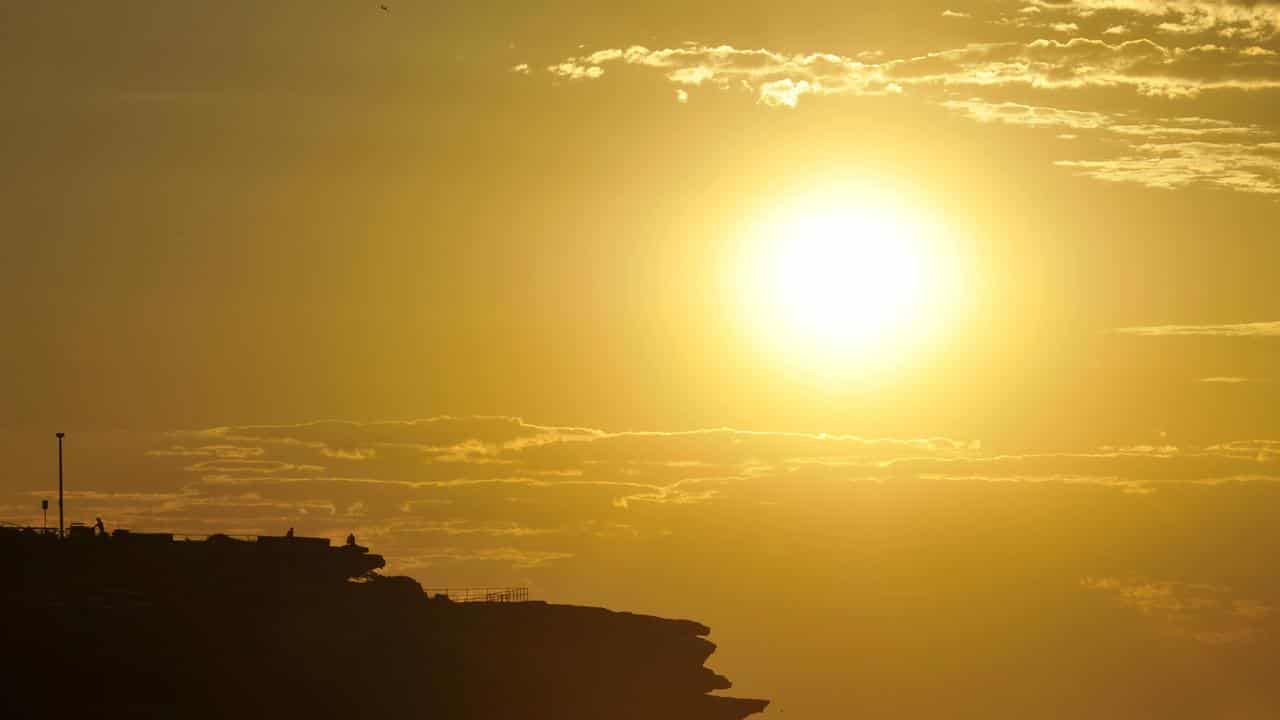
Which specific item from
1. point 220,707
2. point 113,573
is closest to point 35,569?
point 113,573

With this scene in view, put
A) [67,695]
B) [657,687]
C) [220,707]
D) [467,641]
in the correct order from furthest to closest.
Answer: [657,687], [467,641], [220,707], [67,695]

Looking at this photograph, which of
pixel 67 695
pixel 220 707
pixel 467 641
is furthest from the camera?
pixel 467 641

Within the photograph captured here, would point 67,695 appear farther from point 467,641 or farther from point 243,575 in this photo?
point 467,641

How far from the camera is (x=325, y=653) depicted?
417 feet

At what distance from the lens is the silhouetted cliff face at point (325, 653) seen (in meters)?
113

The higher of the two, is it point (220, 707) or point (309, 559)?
A: point (309, 559)

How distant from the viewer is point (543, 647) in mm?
141750

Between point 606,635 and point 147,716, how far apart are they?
4067 centimetres

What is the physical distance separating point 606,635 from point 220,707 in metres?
35.2

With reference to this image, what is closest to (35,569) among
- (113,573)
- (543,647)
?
(113,573)

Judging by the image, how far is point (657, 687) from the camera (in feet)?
488

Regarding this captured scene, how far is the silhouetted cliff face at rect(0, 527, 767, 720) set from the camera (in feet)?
372

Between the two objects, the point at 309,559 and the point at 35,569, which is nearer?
the point at 35,569

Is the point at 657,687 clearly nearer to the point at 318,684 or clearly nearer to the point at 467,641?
the point at 467,641
